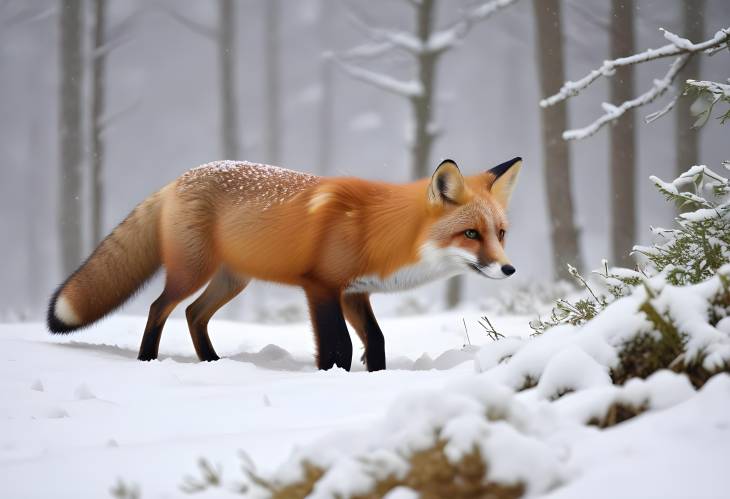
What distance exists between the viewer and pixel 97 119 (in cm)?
1430

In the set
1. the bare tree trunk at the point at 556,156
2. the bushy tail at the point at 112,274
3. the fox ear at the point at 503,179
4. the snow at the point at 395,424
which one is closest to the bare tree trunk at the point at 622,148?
the bare tree trunk at the point at 556,156

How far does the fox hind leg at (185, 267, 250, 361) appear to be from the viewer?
540 centimetres

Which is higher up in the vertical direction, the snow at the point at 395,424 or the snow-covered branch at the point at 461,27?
the snow-covered branch at the point at 461,27

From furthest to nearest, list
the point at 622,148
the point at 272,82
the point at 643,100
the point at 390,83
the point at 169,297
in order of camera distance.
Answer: the point at 272,82 < the point at 390,83 < the point at 622,148 < the point at 169,297 < the point at 643,100

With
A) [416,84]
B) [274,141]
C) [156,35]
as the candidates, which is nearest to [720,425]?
[416,84]

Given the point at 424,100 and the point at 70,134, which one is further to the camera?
the point at 70,134

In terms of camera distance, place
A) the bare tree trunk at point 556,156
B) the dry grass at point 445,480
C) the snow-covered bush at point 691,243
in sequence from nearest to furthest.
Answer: the dry grass at point 445,480 → the snow-covered bush at point 691,243 → the bare tree trunk at point 556,156

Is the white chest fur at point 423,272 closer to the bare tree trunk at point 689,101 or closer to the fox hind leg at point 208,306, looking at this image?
the fox hind leg at point 208,306

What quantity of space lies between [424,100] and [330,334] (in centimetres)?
847

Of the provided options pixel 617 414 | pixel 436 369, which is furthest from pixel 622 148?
pixel 617 414

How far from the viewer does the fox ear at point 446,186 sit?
4398 millimetres

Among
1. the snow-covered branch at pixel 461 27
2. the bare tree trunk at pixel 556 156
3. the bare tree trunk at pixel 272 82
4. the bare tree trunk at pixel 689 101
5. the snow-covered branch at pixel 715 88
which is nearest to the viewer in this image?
the snow-covered branch at pixel 715 88

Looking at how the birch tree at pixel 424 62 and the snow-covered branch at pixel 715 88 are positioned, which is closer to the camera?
the snow-covered branch at pixel 715 88

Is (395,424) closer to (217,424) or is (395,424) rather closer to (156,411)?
(217,424)
